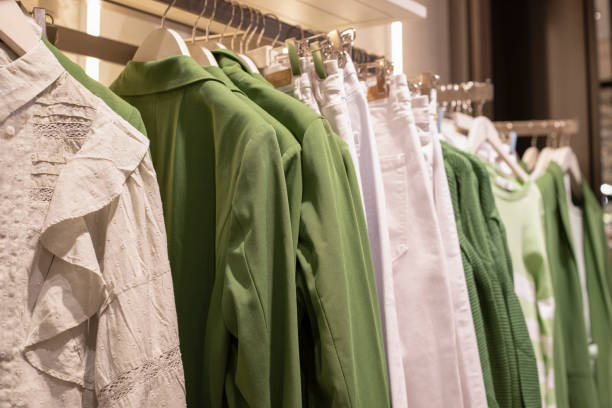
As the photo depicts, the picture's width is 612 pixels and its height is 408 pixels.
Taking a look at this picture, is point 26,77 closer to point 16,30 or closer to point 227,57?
point 16,30

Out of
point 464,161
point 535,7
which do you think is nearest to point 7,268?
point 464,161

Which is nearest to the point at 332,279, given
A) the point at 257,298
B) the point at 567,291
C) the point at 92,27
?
the point at 257,298

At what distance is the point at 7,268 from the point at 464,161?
866mm

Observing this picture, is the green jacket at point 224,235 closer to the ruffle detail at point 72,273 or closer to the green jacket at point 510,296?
the ruffle detail at point 72,273

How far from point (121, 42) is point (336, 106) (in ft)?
1.15

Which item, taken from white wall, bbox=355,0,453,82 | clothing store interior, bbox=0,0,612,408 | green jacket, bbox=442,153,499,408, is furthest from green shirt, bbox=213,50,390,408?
white wall, bbox=355,0,453,82

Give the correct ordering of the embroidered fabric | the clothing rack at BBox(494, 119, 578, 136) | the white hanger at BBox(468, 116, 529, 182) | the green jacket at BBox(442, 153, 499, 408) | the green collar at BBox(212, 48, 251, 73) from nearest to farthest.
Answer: the embroidered fabric → the green collar at BBox(212, 48, 251, 73) → the green jacket at BBox(442, 153, 499, 408) → the white hanger at BBox(468, 116, 529, 182) → the clothing rack at BBox(494, 119, 578, 136)

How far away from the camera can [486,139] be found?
156cm

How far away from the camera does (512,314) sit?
4.03ft

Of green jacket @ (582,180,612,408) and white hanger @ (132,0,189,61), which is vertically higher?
white hanger @ (132,0,189,61)

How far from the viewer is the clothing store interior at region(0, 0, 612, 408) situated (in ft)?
2.13

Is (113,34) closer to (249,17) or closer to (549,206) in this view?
(249,17)

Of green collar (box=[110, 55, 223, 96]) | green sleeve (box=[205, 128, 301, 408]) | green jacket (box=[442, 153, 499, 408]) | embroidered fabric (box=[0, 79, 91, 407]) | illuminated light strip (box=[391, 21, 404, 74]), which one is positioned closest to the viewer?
embroidered fabric (box=[0, 79, 91, 407])

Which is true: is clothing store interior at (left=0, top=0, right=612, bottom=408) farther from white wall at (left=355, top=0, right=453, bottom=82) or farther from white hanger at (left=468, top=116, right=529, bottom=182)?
white wall at (left=355, top=0, right=453, bottom=82)
